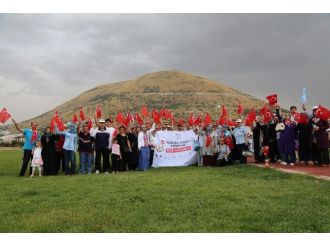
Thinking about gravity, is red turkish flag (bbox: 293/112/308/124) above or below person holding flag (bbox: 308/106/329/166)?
above

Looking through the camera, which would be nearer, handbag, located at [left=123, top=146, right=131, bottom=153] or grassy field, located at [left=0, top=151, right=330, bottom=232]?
grassy field, located at [left=0, top=151, right=330, bottom=232]

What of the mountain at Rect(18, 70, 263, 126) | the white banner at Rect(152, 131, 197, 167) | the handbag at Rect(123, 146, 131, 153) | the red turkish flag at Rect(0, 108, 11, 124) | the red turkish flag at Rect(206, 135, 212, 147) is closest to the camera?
the red turkish flag at Rect(0, 108, 11, 124)

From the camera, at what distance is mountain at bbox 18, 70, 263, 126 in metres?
111

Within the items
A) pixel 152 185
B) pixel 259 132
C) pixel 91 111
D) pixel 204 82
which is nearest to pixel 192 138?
pixel 259 132

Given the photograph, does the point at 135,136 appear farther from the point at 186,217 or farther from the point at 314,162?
the point at 186,217

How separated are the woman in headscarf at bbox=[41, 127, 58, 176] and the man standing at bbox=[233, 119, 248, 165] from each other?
7.26 m

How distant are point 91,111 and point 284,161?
3871 inches

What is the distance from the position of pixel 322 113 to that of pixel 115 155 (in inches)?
300

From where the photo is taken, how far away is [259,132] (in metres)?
17.9

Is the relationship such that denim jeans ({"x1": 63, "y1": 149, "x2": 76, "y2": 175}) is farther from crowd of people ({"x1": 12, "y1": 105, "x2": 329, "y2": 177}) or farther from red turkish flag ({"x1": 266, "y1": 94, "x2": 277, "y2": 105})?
red turkish flag ({"x1": 266, "y1": 94, "x2": 277, "y2": 105})

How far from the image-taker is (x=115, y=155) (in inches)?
611

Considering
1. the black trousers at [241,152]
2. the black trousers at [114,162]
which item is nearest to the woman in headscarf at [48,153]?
the black trousers at [114,162]

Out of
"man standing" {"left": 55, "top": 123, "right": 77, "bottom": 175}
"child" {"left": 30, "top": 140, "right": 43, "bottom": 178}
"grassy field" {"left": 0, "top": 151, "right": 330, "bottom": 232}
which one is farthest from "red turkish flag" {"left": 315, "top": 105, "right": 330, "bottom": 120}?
"child" {"left": 30, "top": 140, "right": 43, "bottom": 178}

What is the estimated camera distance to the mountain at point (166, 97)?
364 feet
